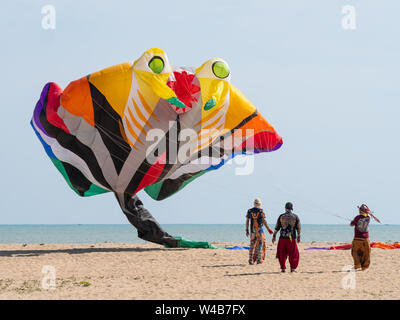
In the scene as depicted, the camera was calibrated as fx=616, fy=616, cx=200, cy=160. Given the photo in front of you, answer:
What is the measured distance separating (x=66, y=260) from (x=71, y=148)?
3285 mm

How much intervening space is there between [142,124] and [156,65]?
1.60m

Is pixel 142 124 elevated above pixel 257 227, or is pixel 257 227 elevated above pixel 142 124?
pixel 142 124

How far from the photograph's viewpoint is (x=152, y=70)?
52.0ft

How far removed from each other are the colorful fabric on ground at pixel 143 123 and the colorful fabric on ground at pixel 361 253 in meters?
4.96

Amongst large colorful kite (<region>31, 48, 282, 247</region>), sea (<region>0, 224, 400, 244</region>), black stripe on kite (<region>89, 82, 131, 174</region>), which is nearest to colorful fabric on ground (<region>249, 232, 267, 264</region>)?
large colorful kite (<region>31, 48, 282, 247</region>)

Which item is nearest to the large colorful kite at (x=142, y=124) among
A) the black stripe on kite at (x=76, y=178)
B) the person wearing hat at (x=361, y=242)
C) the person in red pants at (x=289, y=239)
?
the black stripe on kite at (x=76, y=178)

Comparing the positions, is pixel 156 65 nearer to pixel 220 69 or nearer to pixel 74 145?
pixel 220 69

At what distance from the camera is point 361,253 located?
13.2 metres

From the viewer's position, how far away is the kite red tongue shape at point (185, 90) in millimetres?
16109

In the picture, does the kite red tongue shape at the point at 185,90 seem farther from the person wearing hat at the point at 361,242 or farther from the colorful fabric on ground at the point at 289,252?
the person wearing hat at the point at 361,242

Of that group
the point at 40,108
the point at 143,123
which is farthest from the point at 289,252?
the point at 40,108

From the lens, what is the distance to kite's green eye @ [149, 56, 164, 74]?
52.0 feet

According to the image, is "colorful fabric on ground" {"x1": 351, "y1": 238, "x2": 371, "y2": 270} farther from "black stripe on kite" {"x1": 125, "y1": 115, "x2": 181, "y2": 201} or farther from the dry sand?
"black stripe on kite" {"x1": 125, "y1": 115, "x2": 181, "y2": 201}
